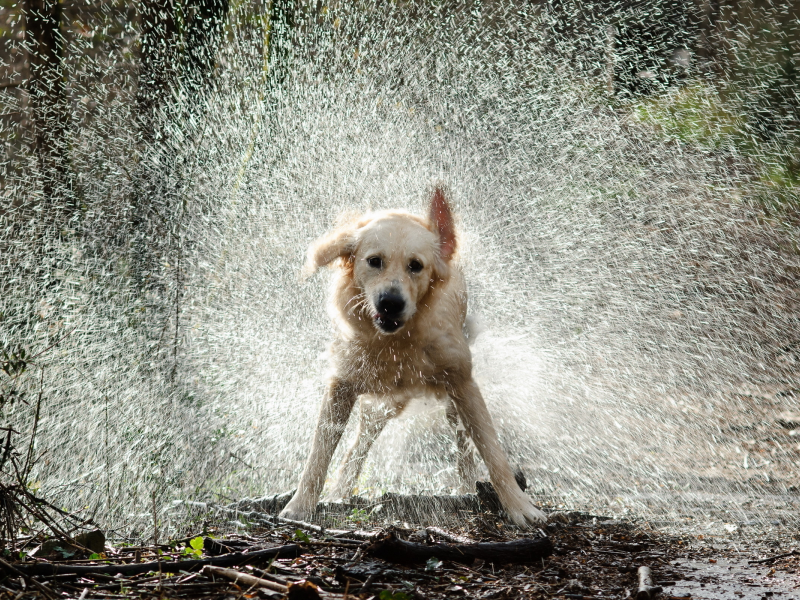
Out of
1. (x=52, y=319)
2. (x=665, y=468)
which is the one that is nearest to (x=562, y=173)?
(x=665, y=468)

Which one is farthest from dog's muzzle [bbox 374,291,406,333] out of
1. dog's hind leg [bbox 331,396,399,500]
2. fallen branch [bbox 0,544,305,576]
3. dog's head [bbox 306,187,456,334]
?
fallen branch [bbox 0,544,305,576]

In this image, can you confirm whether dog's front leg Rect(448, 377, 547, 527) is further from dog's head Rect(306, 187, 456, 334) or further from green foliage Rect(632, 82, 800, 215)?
green foliage Rect(632, 82, 800, 215)

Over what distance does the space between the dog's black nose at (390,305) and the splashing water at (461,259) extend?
31.4 inches

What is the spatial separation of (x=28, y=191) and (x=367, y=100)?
3.58 m

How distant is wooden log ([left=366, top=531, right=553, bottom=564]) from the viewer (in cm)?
250

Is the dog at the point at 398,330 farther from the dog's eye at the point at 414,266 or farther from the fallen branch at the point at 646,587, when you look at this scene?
the fallen branch at the point at 646,587

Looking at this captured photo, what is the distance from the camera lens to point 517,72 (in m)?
8.70

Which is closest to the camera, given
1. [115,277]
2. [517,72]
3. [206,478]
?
[206,478]

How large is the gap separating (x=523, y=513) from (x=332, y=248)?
Result: 1.84 m

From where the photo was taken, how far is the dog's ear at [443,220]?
13.2 ft

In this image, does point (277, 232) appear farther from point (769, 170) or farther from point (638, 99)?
point (769, 170)

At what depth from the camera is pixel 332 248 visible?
3963 millimetres

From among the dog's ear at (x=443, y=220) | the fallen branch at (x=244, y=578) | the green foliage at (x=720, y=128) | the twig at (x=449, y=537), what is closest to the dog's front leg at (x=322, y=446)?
the twig at (x=449, y=537)

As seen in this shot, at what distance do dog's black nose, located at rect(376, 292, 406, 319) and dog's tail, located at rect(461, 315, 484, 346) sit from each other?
1.26 meters
